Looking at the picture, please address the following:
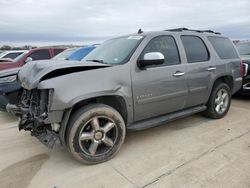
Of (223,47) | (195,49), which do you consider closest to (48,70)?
(195,49)

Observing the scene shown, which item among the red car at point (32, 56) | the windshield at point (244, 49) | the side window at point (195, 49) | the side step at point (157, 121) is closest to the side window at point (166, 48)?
the side window at point (195, 49)

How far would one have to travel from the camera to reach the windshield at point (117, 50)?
358 centimetres

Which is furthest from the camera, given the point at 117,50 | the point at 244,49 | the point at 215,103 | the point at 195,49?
the point at 244,49

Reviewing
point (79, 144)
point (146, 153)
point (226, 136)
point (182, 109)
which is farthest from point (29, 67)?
point (226, 136)

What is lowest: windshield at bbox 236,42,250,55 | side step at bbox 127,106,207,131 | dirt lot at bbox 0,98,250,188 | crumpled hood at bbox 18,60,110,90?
dirt lot at bbox 0,98,250,188

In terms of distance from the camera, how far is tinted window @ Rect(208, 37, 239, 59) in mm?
4789

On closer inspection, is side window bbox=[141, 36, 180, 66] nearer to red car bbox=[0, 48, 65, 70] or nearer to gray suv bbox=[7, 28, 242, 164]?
gray suv bbox=[7, 28, 242, 164]

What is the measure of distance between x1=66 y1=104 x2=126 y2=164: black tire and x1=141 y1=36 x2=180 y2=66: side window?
49.1 inches

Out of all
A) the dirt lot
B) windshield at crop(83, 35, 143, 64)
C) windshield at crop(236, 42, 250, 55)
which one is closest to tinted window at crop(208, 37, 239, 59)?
the dirt lot

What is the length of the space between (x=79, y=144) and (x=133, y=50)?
5.20 feet

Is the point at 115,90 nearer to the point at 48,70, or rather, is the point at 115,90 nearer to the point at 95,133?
the point at 95,133

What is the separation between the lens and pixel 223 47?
16.3 feet

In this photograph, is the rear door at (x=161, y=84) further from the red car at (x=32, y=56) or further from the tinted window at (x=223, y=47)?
the red car at (x=32, y=56)

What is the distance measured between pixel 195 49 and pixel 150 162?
7.65 feet
